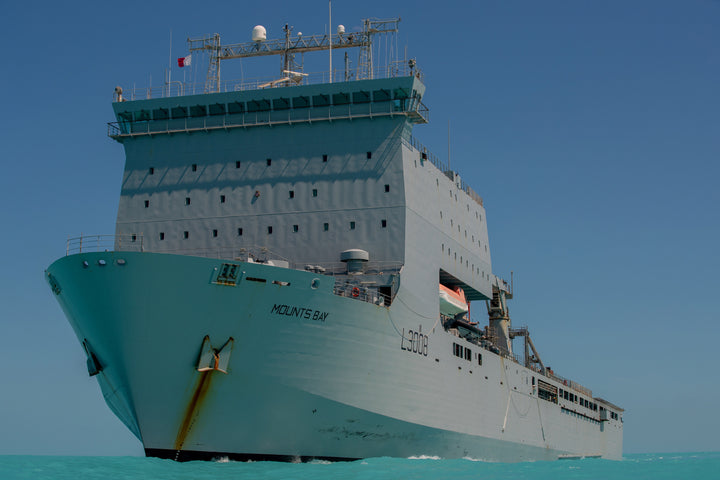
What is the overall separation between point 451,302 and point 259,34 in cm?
1206

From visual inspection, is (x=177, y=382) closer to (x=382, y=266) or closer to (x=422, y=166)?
(x=382, y=266)

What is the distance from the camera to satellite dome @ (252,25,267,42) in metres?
30.3

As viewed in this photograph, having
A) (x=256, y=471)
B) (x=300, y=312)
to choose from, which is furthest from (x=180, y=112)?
(x=256, y=471)

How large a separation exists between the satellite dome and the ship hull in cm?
1200

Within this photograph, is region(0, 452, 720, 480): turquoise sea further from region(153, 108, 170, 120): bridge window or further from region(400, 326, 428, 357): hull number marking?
region(153, 108, 170, 120): bridge window

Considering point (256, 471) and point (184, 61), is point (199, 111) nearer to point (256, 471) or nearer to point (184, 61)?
point (184, 61)

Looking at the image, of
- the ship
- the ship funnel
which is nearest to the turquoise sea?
the ship

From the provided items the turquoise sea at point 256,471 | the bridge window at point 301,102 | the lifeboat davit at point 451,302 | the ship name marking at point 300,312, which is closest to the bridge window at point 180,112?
the bridge window at point 301,102

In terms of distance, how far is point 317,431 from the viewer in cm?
2219

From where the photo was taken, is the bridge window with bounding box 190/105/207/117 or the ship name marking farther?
the bridge window with bounding box 190/105/207/117

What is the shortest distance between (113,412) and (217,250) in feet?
19.4

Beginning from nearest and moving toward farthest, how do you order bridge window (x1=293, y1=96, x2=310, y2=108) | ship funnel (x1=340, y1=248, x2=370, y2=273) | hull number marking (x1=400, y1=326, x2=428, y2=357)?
hull number marking (x1=400, y1=326, x2=428, y2=357)
ship funnel (x1=340, y1=248, x2=370, y2=273)
bridge window (x1=293, y1=96, x2=310, y2=108)

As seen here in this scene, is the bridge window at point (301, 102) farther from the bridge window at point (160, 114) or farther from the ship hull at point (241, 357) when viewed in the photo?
the ship hull at point (241, 357)

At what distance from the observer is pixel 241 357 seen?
68.9ft
